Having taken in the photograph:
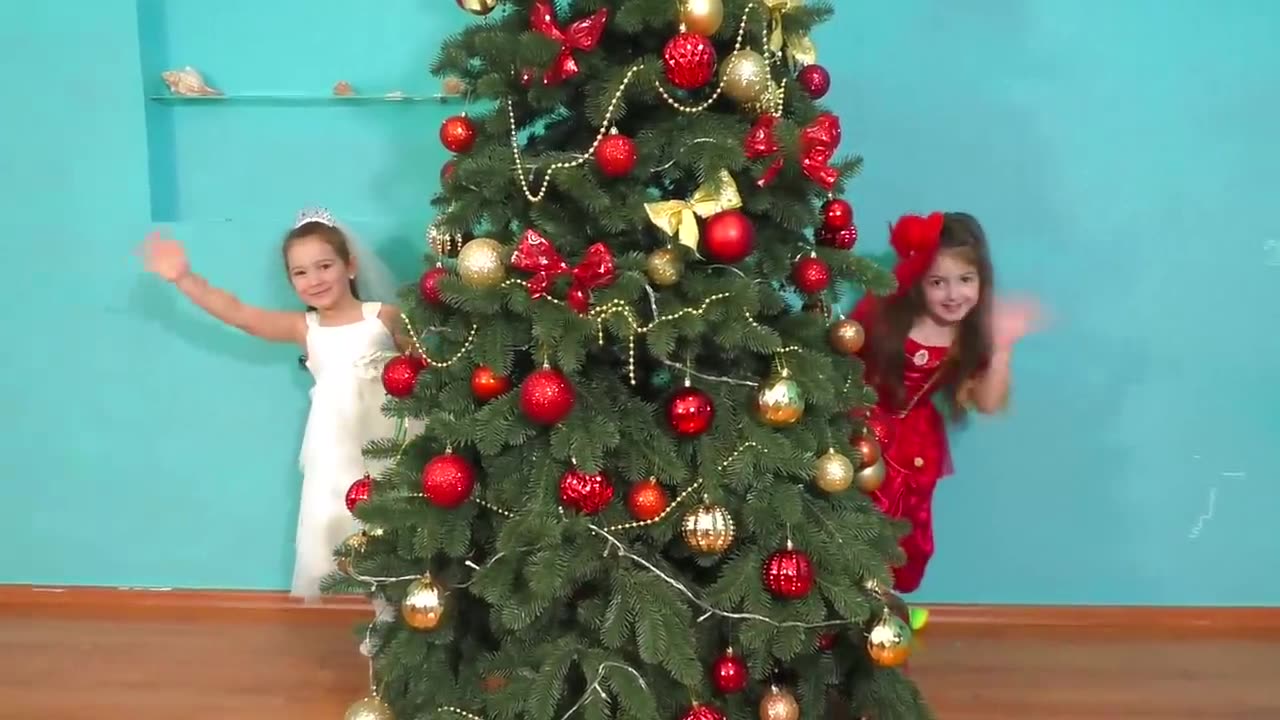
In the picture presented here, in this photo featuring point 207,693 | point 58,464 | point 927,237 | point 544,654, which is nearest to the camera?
point 544,654

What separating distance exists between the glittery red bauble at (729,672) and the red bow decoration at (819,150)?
70 cm

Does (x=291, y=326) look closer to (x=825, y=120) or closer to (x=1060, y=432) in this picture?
(x=825, y=120)

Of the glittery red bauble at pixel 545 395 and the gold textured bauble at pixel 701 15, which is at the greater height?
the gold textured bauble at pixel 701 15

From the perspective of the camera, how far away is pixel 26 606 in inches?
92.2

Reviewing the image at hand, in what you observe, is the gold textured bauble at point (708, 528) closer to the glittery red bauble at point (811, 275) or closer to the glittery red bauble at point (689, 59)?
the glittery red bauble at point (811, 275)

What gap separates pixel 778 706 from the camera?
4.71 ft

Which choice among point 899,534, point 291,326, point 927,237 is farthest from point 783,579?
point 291,326

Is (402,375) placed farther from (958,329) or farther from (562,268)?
(958,329)

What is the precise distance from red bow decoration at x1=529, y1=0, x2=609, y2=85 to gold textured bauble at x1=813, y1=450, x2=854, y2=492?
2.15ft

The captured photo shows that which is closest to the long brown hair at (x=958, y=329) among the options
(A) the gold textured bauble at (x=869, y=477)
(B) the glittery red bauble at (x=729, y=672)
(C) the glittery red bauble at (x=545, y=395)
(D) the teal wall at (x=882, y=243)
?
(D) the teal wall at (x=882, y=243)

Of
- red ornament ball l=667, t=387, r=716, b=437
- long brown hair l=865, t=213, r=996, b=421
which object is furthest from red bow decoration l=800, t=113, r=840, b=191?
long brown hair l=865, t=213, r=996, b=421

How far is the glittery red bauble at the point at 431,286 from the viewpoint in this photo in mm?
1391

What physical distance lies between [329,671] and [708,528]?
1124 mm

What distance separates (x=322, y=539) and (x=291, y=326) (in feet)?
1.49
